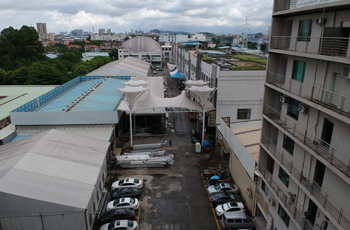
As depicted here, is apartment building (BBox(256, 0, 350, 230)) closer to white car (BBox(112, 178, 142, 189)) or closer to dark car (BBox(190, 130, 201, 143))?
white car (BBox(112, 178, 142, 189))

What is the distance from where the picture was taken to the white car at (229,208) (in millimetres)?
14488

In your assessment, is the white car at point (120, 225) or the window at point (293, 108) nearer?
the window at point (293, 108)

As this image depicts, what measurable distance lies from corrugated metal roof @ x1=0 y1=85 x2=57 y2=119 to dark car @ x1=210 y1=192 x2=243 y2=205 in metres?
22.1

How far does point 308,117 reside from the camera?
31.0 feet

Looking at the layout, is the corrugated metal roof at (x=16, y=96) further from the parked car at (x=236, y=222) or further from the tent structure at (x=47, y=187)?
the parked car at (x=236, y=222)

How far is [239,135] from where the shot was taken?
60.2 ft

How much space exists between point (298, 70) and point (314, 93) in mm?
1603

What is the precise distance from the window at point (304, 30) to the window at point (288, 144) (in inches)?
167

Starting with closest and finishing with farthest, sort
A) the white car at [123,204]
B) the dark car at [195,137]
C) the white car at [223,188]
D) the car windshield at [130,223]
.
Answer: the car windshield at [130,223] < the white car at [123,204] < the white car at [223,188] < the dark car at [195,137]

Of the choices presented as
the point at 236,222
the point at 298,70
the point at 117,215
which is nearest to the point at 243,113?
the point at 236,222

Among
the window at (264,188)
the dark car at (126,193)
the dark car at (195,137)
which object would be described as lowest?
the dark car at (126,193)

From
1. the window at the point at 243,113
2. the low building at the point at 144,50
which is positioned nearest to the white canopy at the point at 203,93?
the window at the point at 243,113

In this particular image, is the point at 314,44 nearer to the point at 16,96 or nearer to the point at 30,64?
the point at 16,96

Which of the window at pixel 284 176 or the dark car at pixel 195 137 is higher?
the window at pixel 284 176
